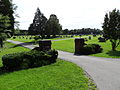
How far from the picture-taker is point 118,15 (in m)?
21.1

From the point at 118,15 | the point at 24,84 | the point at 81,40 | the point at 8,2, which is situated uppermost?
the point at 8,2

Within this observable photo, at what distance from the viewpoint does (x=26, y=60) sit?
11.2 metres

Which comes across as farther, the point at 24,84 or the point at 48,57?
the point at 48,57

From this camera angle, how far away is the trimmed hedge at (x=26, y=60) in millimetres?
10500

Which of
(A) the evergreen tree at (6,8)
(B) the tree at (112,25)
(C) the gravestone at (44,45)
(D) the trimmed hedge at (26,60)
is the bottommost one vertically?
(D) the trimmed hedge at (26,60)

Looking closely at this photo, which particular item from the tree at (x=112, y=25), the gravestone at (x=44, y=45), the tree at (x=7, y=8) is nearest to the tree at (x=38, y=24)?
the tree at (x=7, y=8)

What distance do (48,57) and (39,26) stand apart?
4218 cm

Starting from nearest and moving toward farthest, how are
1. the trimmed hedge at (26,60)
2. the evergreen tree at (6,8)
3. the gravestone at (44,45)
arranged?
the trimmed hedge at (26,60) < the gravestone at (44,45) < the evergreen tree at (6,8)

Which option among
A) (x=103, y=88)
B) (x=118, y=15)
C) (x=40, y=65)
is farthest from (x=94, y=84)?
(x=118, y=15)

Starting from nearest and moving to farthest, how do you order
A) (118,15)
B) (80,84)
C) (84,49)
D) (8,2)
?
(80,84) → (84,49) → (118,15) → (8,2)

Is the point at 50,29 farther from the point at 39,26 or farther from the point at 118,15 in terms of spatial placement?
the point at 118,15

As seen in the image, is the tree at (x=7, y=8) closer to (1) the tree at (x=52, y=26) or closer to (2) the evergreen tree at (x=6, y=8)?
(2) the evergreen tree at (x=6, y=8)

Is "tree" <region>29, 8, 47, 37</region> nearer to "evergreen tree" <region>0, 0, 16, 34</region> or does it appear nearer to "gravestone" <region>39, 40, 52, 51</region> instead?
"evergreen tree" <region>0, 0, 16, 34</region>

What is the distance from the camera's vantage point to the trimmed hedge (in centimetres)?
1050
